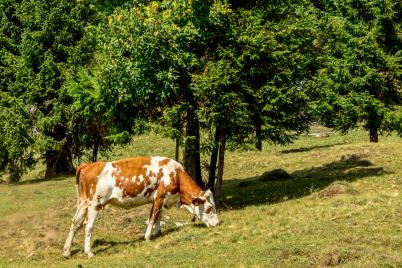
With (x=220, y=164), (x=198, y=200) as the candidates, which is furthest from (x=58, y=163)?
(x=198, y=200)

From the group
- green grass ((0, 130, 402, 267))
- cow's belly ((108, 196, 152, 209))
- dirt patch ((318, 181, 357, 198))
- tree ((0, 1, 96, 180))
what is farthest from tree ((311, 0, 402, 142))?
cow's belly ((108, 196, 152, 209))

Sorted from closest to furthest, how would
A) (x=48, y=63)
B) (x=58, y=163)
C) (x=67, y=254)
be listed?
1. (x=67, y=254)
2. (x=48, y=63)
3. (x=58, y=163)

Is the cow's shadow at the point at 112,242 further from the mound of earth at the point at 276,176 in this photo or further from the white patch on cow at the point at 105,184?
the mound of earth at the point at 276,176

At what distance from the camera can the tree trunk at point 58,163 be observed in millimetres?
41406

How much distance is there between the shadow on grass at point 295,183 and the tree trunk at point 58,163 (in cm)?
1458

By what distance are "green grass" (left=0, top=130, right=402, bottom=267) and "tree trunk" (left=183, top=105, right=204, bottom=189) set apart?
2.16 m

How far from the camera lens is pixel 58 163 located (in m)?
42.3

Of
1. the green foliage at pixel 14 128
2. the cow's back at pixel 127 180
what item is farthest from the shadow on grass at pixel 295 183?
the green foliage at pixel 14 128

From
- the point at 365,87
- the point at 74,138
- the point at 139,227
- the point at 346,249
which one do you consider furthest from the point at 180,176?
the point at 365,87

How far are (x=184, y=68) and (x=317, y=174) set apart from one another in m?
12.3

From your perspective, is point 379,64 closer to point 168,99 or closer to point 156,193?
point 168,99

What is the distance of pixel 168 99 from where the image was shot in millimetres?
24016

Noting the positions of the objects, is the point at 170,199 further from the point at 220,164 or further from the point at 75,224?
the point at 220,164

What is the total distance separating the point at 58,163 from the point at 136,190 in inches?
993
